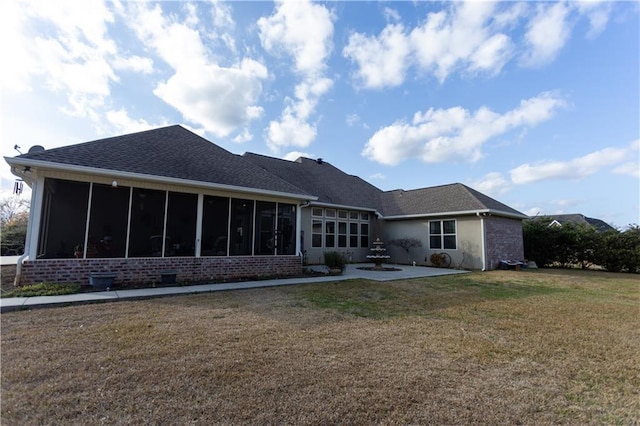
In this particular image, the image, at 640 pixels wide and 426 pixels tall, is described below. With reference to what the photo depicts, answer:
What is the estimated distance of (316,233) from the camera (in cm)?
1595

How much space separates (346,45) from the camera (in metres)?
12.3

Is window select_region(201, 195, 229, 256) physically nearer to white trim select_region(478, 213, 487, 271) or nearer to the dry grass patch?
the dry grass patch

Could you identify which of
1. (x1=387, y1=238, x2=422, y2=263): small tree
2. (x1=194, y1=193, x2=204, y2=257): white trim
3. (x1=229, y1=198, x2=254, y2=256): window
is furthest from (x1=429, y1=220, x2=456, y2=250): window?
(x1=194, y1=193, x2=204, y2=257): white trim

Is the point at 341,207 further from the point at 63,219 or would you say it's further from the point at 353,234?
the point at 63,219

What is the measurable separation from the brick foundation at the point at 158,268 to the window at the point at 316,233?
13.8 ft

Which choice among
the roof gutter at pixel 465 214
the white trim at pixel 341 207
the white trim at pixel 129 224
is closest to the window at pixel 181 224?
the white trim at pixel 129 224

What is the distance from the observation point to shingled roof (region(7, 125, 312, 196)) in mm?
8117

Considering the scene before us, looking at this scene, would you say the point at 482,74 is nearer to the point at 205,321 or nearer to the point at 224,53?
the point at 224,53

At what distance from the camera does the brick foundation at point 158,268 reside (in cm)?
739

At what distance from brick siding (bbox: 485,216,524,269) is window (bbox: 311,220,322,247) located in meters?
8.16

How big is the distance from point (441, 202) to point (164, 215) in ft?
44.8

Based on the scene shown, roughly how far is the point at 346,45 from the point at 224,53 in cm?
477

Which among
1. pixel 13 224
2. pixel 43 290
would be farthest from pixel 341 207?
pixel 13 224

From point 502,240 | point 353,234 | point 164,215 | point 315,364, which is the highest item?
point 164,215
